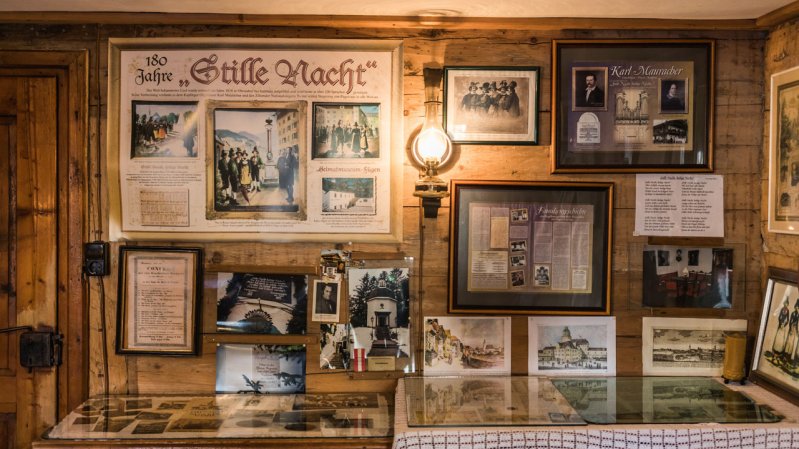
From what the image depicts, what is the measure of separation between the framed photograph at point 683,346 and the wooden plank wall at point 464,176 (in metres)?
0.04

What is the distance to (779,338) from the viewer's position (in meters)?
2.66

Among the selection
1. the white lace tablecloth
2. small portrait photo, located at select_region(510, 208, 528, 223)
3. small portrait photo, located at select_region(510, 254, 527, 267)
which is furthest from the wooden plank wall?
the white lace tablecloth

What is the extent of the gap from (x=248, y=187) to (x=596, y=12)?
1.57 meters

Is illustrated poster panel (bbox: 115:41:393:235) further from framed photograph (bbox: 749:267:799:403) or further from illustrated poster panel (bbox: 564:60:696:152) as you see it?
framed photograph (bbox: 749:267:799:403)

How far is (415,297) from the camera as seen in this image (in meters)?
2.85

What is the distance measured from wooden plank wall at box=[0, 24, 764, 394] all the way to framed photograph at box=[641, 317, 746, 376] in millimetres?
44

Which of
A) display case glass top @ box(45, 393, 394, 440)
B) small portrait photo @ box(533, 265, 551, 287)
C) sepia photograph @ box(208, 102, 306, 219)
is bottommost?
display case glass top @ box(45, 393, 394, 440)

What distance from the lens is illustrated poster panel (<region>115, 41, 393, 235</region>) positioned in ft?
9.16

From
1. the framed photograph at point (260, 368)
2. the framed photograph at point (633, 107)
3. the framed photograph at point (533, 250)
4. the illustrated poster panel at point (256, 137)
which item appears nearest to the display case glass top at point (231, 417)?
the framed photograph at point (260, 368)

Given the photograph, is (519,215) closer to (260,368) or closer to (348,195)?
→ (348,195)

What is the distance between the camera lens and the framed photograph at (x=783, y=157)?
2.61m

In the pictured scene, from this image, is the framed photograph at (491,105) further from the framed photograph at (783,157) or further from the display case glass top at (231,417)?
the display case glass top at (231,417)

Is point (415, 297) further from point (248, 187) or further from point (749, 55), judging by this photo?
point (749, 55)

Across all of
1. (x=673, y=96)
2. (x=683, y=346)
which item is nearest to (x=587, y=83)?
(x=673, y=96)
